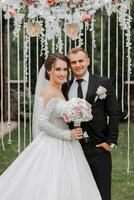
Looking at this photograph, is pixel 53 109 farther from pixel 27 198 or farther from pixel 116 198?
pixel 116 198

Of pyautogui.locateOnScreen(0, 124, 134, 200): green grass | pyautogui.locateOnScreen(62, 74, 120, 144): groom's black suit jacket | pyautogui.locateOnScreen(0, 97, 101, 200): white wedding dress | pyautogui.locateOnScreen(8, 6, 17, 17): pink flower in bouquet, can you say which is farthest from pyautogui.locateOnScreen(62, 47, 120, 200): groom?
pyautogui.locateOnScreen(0, 124, 134, 200): green grass

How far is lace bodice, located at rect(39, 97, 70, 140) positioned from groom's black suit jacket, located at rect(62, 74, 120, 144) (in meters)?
0.19

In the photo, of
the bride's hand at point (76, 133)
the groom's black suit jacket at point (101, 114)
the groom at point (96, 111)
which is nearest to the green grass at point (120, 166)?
the groom at point (96, 111)

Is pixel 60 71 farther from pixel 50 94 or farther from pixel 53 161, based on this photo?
pixel 53 161

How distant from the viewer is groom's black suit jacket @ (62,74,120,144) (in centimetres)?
421

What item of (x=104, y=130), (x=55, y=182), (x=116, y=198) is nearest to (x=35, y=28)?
(x=104, y=130)

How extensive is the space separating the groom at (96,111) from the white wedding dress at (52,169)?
0.11m

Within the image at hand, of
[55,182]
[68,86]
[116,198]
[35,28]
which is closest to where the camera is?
[55,182]

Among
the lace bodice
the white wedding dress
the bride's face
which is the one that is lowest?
the white wedding dress

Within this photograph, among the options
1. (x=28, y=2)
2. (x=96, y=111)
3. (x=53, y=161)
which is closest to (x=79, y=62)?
(x=96, y=111)

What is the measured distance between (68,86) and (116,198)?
1924 millimetres

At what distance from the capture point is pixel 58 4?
5.25 metres

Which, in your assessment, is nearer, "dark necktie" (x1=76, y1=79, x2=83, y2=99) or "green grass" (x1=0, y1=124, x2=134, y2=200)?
"dark necktie" (x1=76, y1=79, x2=83, y2=99)

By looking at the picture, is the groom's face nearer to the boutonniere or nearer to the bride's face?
the bride's face
